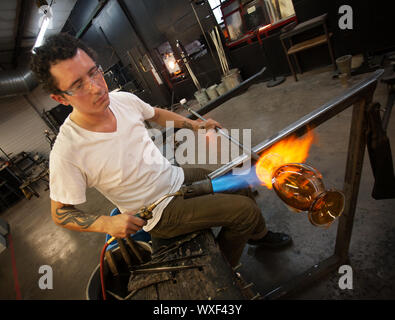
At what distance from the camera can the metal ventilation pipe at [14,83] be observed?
397 inches

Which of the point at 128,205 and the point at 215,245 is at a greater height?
the point at 128,205

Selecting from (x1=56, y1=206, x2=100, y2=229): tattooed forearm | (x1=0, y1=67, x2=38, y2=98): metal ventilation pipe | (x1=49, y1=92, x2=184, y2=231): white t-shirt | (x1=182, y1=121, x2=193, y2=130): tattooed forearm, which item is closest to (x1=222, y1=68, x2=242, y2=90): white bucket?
(x1=182, y1=121, x2=193, y2=130): tattooed forearm

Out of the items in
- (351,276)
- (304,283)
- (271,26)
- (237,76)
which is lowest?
(351,276)

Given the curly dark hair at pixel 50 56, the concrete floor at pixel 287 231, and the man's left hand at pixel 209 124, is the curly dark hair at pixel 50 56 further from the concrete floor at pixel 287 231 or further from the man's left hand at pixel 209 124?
the concrete floor at pixel 287 231

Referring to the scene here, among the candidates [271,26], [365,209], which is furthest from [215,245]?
[271,26]

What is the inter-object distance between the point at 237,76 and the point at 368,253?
6857mm

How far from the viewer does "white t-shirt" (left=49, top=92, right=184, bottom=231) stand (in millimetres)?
1508

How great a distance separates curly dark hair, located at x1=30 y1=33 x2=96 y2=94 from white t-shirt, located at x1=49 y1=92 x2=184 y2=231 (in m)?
0.30

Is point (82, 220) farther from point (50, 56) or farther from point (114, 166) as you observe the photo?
point (50, 56)

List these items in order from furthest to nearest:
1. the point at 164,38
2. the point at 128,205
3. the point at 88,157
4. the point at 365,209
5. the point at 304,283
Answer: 1. the point at 164,38
2. the point at 365,209
3. the point at 304,283
4. the point at 128,205
5. the point at 88,157

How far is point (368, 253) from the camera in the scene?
2043 millimetres

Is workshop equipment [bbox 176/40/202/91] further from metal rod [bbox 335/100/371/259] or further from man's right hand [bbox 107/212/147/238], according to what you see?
man's right hand [bbox 107/212/147/238]

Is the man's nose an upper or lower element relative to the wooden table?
upper
